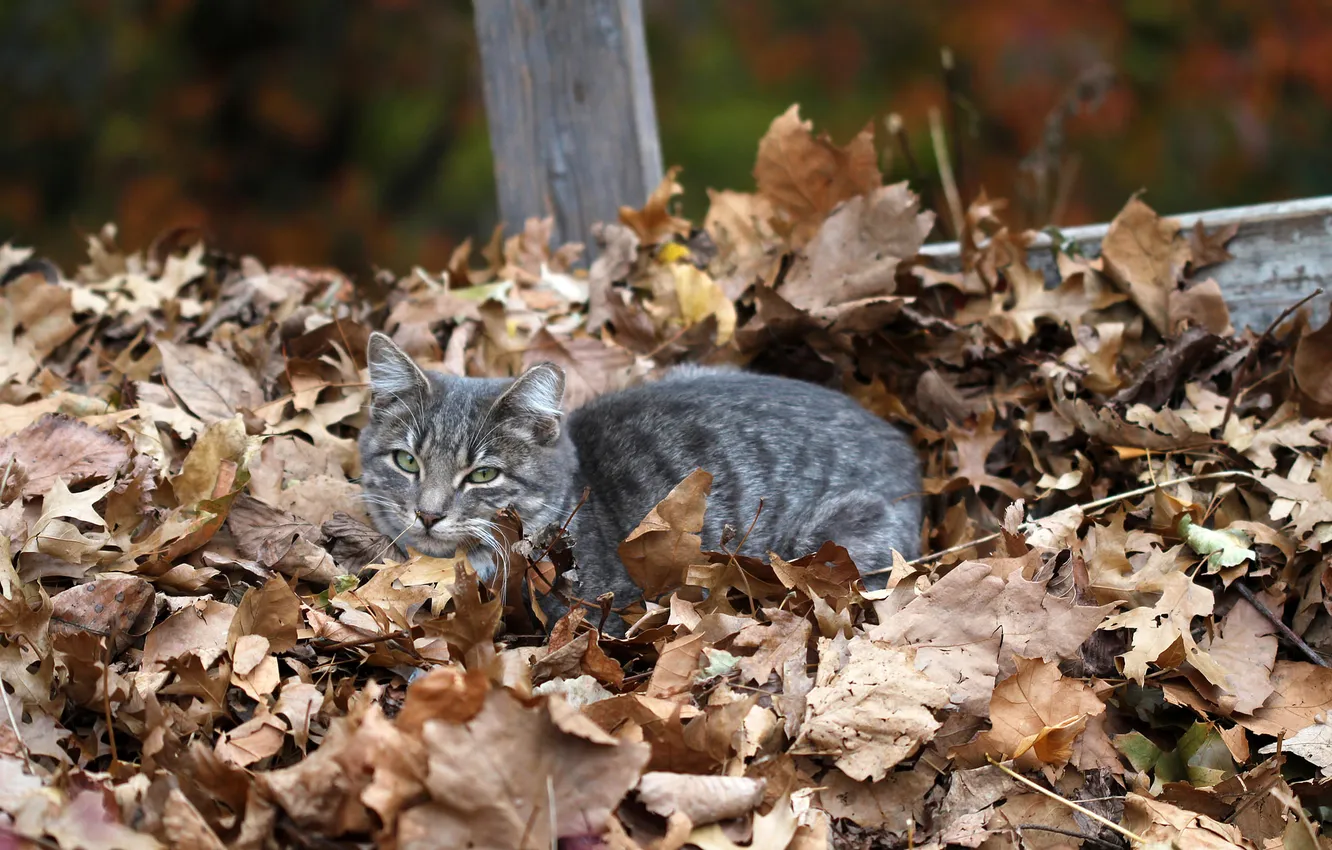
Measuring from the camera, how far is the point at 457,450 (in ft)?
11.2

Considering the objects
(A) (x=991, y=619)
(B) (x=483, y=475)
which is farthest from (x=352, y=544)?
(A) (x=991, y=619)

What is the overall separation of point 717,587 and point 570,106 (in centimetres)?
258

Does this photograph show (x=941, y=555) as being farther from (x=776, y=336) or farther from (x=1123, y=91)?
(x=1123, y=91)

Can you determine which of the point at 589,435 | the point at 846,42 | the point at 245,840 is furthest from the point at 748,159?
the point at 245,840

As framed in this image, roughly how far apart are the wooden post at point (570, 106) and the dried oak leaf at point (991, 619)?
2704 millimetres

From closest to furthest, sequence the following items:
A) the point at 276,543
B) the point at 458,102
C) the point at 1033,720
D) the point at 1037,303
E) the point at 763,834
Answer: the point at 763,834
the point at 1033,720
the point at 276,543
the point at 1037,303
the point at 458,102

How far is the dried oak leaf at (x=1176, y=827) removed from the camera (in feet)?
7.65

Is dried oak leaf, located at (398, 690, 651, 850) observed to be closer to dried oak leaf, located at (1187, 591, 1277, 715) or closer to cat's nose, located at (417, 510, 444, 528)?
cat's nose, located at (417, 510, 444, 528)

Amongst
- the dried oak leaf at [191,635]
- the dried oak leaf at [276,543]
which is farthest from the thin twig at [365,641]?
the dried oak leaf at [276,543]

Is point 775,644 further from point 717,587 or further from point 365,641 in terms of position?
point 365,641

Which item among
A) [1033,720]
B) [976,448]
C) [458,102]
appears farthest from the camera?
[458,102]

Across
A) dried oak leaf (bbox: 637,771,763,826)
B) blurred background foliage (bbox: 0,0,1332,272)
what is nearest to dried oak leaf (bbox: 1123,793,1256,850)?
dried oak leaf (bbox: 637,771,763,826)

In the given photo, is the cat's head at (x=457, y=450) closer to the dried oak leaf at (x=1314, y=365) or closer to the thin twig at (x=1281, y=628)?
the thin twig at (x=1281, y=628)

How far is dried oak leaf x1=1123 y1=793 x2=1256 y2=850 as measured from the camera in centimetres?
233
